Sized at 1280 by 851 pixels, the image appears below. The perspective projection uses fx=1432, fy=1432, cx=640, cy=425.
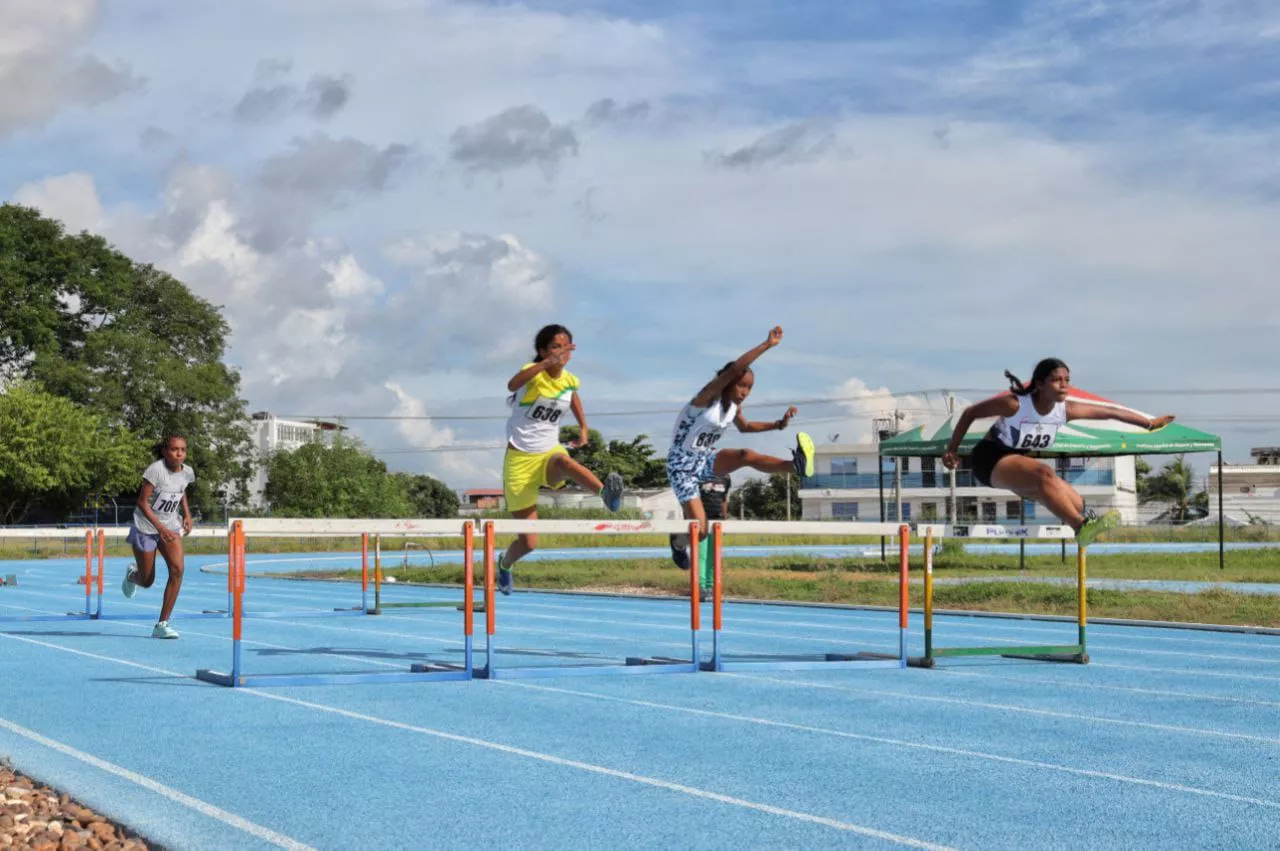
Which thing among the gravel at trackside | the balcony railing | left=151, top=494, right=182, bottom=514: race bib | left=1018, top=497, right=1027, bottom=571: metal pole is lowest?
the gravel at trackside

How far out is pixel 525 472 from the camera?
8.52m

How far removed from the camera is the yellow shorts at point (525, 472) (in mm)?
8445

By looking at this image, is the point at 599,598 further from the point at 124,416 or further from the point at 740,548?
the point at 124,416

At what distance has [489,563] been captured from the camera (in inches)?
395

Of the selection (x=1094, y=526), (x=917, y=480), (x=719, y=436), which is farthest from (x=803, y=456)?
(x=917, y=480)

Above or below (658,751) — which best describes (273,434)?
above

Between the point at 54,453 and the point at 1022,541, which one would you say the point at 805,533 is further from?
the point at 54,453

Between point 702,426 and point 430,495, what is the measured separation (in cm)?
8369

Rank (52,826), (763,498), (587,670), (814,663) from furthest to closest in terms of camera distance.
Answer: (763,498) → (814,663) → (587,670) → (52,826)

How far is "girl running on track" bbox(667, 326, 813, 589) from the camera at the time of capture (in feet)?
24.6

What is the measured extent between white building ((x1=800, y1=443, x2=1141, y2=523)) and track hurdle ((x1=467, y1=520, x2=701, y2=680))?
1896 inches

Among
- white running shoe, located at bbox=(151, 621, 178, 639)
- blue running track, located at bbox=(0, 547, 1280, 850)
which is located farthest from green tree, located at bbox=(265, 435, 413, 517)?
blue running track, located at bbox=(0, 547, 1280, 850)

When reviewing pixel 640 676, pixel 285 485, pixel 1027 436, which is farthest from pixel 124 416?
pixel 1027 436

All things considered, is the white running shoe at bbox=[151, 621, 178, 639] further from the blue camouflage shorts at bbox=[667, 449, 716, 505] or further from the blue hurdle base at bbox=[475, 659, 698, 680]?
the blue camouflage shorts at bbox=[667, 449, 716, 505]
